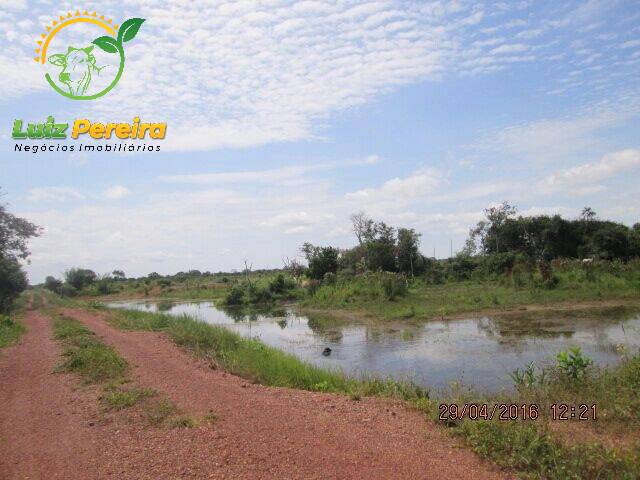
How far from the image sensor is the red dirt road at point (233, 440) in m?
4.70

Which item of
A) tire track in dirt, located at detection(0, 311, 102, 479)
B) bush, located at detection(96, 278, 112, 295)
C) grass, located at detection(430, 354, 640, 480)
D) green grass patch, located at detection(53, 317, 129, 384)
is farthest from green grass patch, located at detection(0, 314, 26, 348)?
bush, located at detection(96, 278, 112, 295)

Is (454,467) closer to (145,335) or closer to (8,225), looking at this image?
(145,335)

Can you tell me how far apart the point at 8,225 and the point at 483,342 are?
101ft

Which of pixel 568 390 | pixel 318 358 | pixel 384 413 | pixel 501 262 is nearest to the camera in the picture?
pixel 384 413

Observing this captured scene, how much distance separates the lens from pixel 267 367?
927cm

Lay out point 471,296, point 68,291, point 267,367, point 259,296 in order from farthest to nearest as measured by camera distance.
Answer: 1. point 68,291
2. point 259,296
3. point 471,296
4. point 267,367

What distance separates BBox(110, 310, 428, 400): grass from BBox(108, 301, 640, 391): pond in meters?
1.35

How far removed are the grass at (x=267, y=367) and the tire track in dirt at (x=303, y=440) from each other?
667 millimetres

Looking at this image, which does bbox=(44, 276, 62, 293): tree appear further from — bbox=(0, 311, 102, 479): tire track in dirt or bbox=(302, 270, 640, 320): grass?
bbox=(0, 311, 102, 479): tire track in dirt

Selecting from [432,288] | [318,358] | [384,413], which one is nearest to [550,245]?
[432,288]

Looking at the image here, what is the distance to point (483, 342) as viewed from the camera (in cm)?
1321

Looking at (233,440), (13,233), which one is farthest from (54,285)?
(233,440)

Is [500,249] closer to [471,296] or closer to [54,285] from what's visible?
[471,296]

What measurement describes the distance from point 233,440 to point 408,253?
106ft
